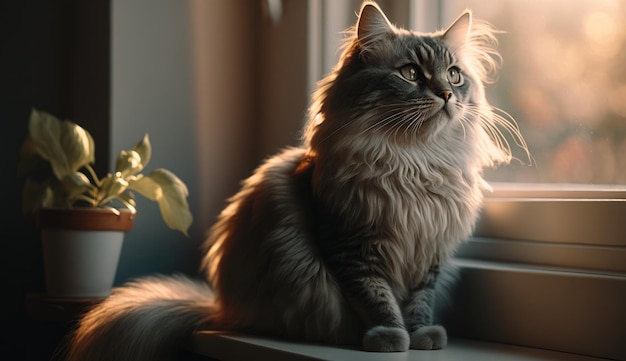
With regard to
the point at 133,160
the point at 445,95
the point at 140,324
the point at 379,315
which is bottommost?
the point at 140,324

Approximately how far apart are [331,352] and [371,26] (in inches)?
22.0

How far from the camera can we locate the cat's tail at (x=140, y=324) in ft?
4.05

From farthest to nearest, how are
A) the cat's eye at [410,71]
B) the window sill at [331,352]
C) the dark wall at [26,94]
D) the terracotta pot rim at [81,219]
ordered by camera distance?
1. the dark wall at [26,94]
2. the terracotta pot rim at [81,219]
3. the cat's eye at [410,71]
4. the window sill at [331,352]

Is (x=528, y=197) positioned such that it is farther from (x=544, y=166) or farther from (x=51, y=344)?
(x=51, y=344)

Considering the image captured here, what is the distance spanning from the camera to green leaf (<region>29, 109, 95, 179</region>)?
1.58 meters

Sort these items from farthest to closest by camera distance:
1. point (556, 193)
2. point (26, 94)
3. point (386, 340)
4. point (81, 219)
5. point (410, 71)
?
1. point (26, 94)
2. point (81, 219)
3. point (556, 193)
4. point (410, 71)
5. point (386, 340)

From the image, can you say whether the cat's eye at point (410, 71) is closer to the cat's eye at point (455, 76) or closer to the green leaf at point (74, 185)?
the cat's eye at point (455, 76)

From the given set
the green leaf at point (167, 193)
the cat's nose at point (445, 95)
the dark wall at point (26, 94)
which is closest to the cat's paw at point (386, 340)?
the cat's nose at point (445, 95)

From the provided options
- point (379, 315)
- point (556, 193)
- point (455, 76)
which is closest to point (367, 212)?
point (379, 315)

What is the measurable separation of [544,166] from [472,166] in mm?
257

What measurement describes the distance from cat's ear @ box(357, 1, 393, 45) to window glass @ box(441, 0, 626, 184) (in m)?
0.40

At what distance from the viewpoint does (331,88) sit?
1.23 metres

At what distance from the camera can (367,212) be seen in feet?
3.71

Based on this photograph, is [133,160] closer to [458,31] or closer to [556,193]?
[458,31]
